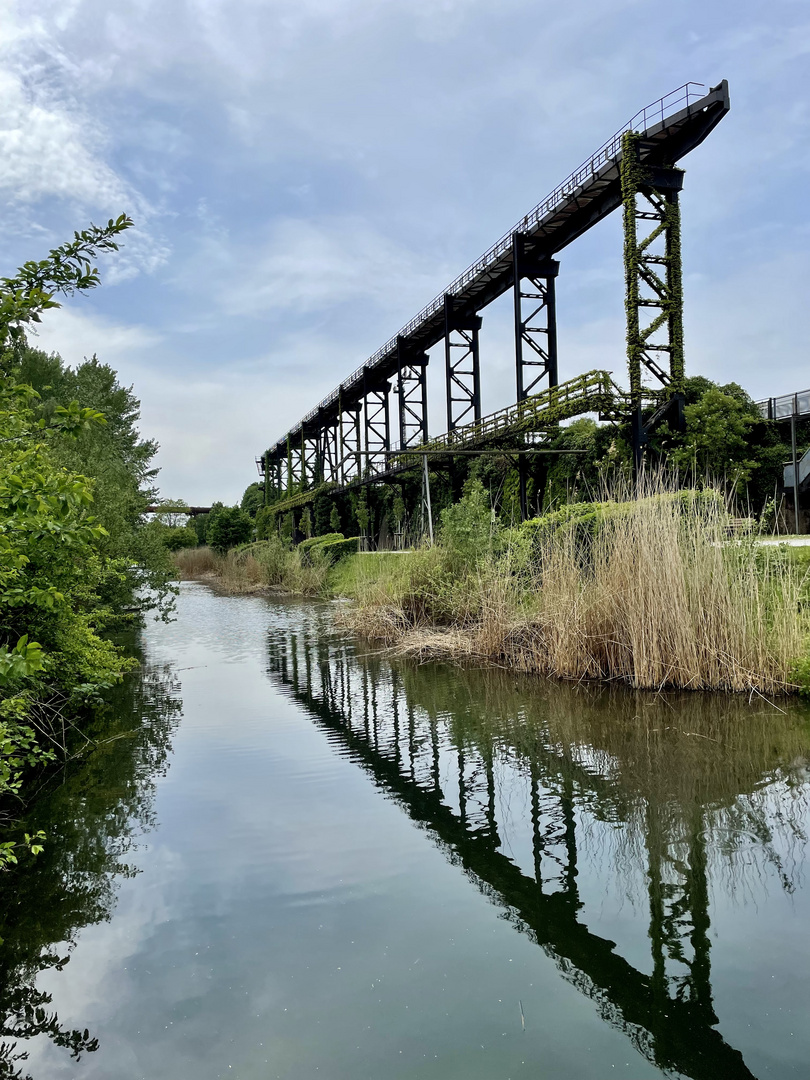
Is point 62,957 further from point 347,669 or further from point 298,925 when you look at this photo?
point 347,669

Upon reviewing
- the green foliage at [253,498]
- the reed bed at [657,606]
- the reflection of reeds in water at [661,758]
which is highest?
the green foliage at [253,498]

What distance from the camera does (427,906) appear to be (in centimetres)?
329

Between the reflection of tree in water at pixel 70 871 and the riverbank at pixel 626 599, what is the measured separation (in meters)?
4.14

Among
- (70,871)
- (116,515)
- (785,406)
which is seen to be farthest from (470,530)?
(785,406)

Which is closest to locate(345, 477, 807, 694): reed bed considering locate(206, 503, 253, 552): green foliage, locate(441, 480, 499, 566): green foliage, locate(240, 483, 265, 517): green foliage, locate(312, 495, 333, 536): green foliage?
locate(441, 480, 499, 566): green foliage

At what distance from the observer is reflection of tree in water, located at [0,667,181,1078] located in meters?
2.62

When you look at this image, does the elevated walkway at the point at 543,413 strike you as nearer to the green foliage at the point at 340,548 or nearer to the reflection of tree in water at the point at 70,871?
the green foliage at the point at 340,548

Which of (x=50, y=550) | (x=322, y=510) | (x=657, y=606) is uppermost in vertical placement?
(x=322, y=510)

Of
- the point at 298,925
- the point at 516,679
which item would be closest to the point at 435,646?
the point at 516,679

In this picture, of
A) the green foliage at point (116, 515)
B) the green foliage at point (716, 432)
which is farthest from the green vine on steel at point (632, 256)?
the green foliage at point (116, 515)

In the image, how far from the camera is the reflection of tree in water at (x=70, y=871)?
2.62 m

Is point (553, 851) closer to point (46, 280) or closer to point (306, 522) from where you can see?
point (46, 280)

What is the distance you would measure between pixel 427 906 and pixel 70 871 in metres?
1.85

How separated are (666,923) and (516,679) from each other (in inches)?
202
